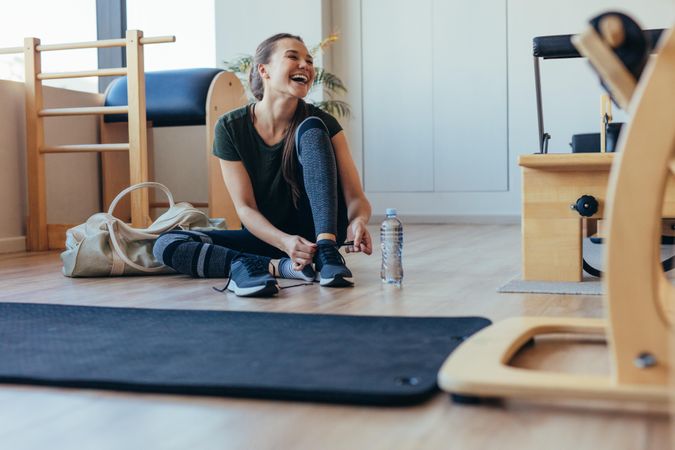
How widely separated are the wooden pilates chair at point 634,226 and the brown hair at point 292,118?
144 cm

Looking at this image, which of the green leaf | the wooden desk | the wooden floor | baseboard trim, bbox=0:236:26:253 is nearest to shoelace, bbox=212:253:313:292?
the wooden desk

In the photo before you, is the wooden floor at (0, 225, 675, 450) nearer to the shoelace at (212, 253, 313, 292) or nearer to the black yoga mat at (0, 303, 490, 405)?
the black yoga mat at (0, 303, 490, 405)

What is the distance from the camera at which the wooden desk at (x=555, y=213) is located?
7.16 ft

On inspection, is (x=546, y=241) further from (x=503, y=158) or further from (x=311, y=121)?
(x=503, y=158)

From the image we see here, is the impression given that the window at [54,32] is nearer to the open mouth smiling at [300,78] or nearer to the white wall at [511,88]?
the white wall at [511,88]

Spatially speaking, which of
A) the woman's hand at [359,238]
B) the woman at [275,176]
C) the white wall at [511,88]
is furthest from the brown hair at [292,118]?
the white wall at [511,88]

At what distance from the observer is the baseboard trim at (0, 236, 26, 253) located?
3.64 m

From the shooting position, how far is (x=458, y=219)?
5.51 meters

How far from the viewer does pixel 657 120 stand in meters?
0.94

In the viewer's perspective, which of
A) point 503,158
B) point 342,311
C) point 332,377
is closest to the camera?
point 332,377

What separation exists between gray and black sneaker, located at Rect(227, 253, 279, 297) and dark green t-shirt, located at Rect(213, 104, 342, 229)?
24cm

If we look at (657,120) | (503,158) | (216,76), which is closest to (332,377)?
(657,120)

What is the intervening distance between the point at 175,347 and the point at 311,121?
1039mm

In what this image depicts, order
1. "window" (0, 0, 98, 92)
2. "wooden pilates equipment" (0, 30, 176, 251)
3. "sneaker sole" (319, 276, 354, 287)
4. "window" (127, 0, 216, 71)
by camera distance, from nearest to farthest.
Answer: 1. "sneaker sole" (319, 276, 354, 287)
2. "wooden pilates equipment" (0, 30, 176, 251)
3. "window" (0, 0, 98, 92)
4. "window" (127, 0, 216, 71)
